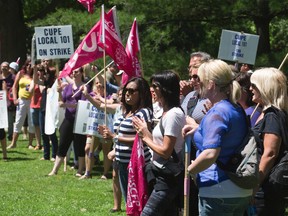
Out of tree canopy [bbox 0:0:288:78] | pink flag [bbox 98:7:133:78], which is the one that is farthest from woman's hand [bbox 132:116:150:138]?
tree canopy [bbox 0:0:288:78]

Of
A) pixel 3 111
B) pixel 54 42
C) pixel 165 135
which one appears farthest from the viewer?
pixel 3 111

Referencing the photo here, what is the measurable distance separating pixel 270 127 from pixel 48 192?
5.74 m

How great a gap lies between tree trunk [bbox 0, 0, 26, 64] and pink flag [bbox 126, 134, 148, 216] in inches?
706

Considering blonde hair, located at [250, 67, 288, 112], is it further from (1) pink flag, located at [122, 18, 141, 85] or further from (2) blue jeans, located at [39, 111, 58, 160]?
(2) blue jeans, located at [39, 111, 58, 160]

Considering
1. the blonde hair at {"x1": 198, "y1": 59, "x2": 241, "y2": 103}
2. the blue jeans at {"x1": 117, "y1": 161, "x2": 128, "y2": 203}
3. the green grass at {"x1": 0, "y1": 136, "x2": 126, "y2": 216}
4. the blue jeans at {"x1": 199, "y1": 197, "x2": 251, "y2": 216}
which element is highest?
the blonde hair at {"x1": 198, "y1": 59, "x2": 241, "y2": 103}

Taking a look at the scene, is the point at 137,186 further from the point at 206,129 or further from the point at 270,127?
the point at 206,129

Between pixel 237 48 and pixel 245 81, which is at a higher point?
pixel 245 81

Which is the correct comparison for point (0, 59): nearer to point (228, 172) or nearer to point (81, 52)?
point (81, 52)

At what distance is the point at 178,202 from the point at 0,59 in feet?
60.3

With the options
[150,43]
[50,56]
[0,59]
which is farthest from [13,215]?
[0,59]

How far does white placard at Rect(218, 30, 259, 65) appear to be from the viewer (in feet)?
33.2

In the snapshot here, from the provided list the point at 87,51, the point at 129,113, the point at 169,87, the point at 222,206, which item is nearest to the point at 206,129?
the point at 222,206

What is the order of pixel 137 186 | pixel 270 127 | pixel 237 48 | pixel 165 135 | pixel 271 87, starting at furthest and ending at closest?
pixel 237 48, pixel 137 186, pixel 165 135, pixel 271 87, pixel 270 127

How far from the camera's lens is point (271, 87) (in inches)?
206
